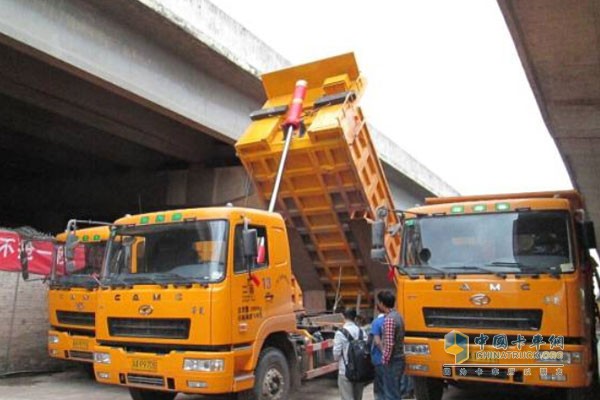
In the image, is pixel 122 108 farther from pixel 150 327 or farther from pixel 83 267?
pixel 150 327

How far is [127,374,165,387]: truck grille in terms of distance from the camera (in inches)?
242

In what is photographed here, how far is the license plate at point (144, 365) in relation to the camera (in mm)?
6188

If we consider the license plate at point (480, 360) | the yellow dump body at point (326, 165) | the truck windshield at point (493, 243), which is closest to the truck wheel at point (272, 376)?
the truck windshield at point (493, 243)

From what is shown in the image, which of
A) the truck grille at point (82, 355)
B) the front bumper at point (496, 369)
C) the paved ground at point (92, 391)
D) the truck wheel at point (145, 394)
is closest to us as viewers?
the front bumper at point (496, 369)

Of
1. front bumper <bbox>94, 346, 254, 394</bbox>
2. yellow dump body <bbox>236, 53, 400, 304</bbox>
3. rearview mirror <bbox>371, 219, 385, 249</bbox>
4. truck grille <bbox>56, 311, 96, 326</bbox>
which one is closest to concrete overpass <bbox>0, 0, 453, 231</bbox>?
yellow dump body <bbox>236, 53, 400, 304</bbox>

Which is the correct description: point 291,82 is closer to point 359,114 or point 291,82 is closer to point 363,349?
point 359,114

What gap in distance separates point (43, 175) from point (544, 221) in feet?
56.7

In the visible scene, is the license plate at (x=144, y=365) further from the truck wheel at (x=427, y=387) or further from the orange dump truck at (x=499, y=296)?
the truck wheel at (x=427, y=387)

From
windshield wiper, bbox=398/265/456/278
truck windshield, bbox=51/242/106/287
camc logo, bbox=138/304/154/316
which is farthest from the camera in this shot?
truck windshield, bbox=51/242/106/287

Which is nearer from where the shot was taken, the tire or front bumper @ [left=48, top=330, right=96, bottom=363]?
the tire

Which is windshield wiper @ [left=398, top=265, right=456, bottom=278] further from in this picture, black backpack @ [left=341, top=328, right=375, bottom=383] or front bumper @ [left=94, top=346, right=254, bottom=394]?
front bumper @ [left=94, top=346, right=254, bottom=394]

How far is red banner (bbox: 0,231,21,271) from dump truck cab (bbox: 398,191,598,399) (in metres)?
6.79

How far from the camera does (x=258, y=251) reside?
6.66 m

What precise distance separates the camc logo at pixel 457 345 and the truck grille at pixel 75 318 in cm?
521
